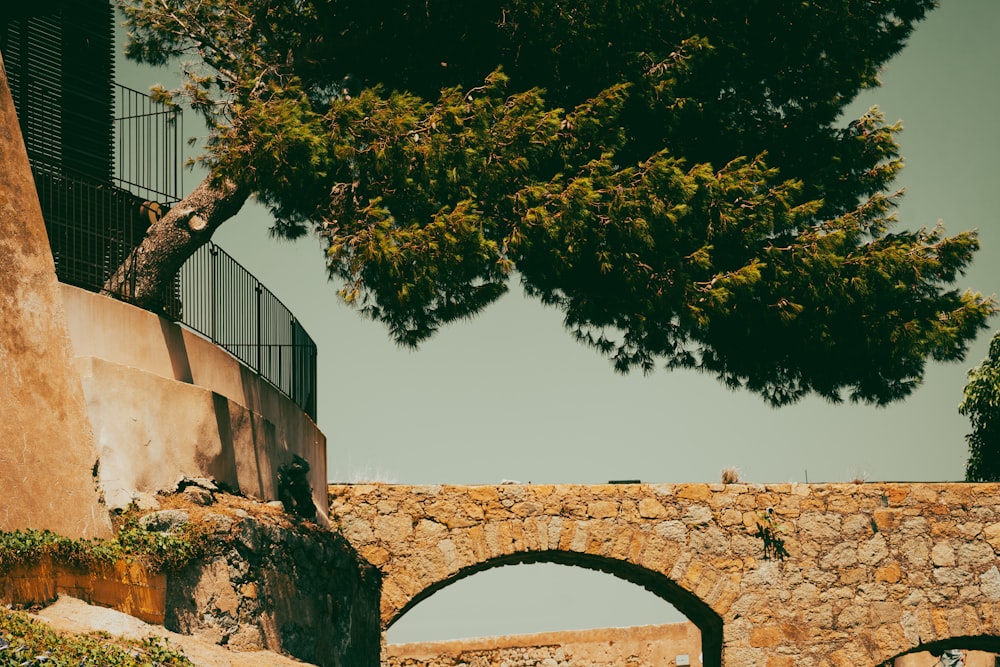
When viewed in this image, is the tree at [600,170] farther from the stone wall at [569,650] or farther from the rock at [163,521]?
the stone wall at [569,650]

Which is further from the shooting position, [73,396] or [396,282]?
[396,282]

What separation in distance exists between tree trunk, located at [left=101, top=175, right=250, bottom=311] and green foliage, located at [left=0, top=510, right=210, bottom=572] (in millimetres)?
2596

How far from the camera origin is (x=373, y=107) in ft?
35.7

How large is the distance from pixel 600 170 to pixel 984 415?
18019 millimetres

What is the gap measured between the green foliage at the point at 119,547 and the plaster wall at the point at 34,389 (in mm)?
174

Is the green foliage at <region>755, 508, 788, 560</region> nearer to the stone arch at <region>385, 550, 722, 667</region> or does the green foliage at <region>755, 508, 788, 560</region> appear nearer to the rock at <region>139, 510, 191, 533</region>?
the stone arch at <region>385, 550, 722, 667</region>

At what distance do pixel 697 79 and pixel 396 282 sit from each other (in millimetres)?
4102

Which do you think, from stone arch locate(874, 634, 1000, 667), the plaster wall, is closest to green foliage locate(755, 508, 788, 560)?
stone arch locate(874, 634, 1000, 667)

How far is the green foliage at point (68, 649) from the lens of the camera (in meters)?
6.59

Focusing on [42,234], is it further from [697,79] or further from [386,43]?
[697,79]

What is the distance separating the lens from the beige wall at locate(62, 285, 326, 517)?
32.2 ft

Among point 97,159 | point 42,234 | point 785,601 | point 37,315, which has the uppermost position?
point 97,159

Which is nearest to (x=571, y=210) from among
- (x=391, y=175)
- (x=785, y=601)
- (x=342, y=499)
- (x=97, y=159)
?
(x=391, y=175)

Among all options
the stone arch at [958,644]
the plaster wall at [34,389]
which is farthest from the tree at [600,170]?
the stone arch at [958,644]
